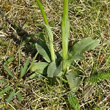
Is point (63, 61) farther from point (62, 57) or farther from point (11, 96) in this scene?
point (11, 96)

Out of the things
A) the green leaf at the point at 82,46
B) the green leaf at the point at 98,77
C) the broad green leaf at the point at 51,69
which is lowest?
the green leaf at the point at 98,77

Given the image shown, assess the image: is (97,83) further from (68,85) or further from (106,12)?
(106,12)

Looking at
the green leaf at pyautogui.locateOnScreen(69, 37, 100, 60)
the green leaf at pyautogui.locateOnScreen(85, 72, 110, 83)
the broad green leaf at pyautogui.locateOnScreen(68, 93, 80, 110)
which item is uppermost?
the green leaf at pyautogui.locateOnScreen(69, 37, 100, 60)

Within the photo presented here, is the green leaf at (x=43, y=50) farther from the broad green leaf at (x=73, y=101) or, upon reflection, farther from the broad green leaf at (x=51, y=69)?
the broad green leaf at (x=73, y=101)

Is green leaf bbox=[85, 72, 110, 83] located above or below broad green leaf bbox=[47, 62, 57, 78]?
below

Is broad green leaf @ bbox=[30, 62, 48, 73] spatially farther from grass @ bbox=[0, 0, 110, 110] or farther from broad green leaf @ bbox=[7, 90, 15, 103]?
broad green leaf @ bbox=[7, 90, 15, 103]

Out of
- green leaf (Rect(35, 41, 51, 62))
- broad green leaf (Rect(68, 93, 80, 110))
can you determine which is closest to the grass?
broad green leaf (Rect(68, 93, 80, 110))

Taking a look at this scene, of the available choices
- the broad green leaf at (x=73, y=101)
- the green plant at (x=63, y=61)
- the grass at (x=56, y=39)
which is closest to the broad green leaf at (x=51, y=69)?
the green plant at (x=63, y=61)
